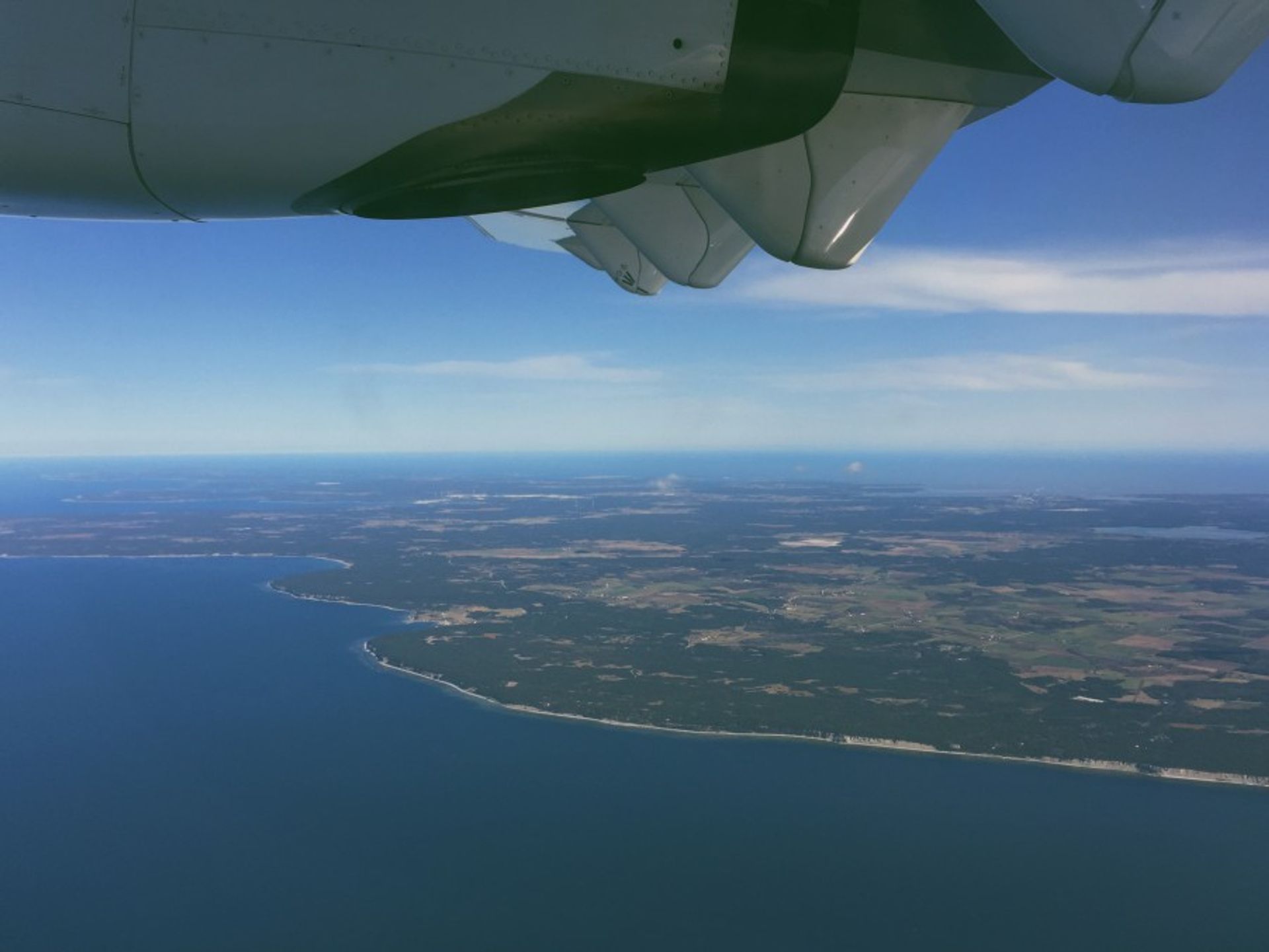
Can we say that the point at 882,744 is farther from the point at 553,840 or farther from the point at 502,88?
the point at 502,88

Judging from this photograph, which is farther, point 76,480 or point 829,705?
point 76,480

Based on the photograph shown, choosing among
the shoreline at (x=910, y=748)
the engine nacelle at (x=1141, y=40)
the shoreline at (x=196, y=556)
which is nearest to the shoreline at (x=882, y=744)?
the shoreline at (x=910, y=748)

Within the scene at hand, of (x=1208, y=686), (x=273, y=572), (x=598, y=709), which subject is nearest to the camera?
(x=598, y=709)

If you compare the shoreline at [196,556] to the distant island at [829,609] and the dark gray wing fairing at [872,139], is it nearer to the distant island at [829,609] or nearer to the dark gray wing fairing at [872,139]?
the distant island at [829,609]

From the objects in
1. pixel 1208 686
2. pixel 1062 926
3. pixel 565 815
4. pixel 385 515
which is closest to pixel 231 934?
pixel 565 815

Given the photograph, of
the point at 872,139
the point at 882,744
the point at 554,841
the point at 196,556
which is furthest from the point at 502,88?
the point at 196,556

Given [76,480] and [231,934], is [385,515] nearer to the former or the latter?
[231,934]
